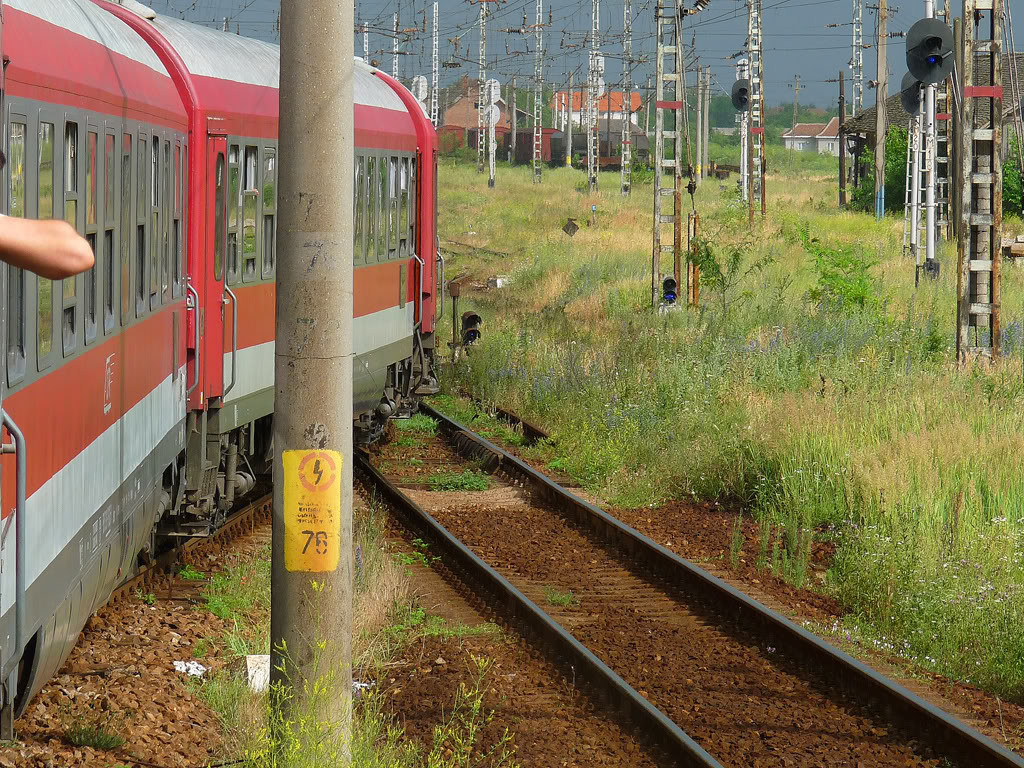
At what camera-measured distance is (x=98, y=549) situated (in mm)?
6891

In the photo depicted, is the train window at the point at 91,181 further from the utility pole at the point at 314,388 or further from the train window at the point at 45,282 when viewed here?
the utility pole at the point at 314,388

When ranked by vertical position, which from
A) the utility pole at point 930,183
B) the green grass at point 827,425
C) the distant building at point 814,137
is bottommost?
the green grass at point 827,425

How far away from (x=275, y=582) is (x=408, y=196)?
1051cm

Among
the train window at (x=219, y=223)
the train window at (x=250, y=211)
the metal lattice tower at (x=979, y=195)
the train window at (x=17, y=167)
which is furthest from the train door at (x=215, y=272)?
the metal lattice tower at (x=979, y=195)

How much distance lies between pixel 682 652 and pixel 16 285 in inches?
185

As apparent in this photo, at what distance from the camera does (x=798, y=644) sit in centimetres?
836

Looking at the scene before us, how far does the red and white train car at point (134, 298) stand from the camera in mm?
5281

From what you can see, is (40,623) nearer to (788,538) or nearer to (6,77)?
(6,77)

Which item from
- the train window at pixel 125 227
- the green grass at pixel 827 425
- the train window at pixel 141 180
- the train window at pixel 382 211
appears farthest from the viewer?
the train window at pixel 382 211

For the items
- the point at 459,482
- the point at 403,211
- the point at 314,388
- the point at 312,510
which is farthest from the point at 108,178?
the point at 403,211

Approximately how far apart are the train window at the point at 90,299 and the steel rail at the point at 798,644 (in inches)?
164

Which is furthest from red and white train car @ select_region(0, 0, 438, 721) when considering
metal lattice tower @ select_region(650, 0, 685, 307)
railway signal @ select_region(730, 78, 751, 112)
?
railway signal @ select_region(730, 78, 751, 112)

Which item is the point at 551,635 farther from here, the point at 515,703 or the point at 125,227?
the point at 125,227

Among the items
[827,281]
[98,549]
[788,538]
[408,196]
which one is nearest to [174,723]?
[98,549]
